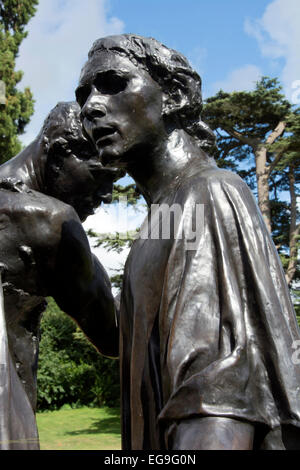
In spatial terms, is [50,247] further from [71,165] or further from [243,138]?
[243,138]

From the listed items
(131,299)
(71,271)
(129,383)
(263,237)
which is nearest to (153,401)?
(129,383)

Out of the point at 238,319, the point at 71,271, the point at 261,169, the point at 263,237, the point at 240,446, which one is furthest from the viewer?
the point at 261,169

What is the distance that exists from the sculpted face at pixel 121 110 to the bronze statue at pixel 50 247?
78 centimetres

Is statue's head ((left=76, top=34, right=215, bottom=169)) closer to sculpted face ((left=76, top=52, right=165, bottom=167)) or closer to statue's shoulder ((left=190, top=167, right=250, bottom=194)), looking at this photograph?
sculpted face ((left=76, top=52, right=165, bottom=167))

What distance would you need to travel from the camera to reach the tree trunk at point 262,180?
62.9 feet

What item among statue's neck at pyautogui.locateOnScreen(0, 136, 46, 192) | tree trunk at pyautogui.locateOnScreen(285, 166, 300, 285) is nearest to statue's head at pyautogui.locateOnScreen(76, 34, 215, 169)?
statue's neck at pyautogui.locateOnScreen(0, 136, 46, 192)

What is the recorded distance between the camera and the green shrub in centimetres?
1911

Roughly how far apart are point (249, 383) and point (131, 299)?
2.04 ft

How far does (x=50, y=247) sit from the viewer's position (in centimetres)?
279

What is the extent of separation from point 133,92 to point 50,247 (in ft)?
3.31

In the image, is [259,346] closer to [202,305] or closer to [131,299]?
[202,305]

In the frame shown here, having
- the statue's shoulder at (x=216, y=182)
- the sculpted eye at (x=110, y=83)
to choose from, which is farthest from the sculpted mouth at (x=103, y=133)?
the statue's shoulder at (x=216, y=182)

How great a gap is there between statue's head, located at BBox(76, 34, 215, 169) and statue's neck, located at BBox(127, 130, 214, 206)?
0.06m

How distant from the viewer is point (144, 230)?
2.11 m
